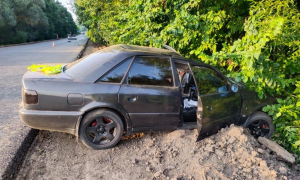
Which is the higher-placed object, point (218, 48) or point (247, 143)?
point (218, 48)

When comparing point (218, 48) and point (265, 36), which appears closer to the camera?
point (265, 36)

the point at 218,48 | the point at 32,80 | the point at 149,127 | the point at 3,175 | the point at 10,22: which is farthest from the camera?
the point at 10,22

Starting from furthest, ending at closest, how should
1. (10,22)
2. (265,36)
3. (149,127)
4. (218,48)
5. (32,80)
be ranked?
1. (10,22)
2. (218,48)
3. (149,127)
4. (265,36)
5. (32,80)

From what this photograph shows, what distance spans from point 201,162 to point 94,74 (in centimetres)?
208

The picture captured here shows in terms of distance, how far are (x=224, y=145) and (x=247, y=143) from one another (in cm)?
37

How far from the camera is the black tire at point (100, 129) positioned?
3199mm

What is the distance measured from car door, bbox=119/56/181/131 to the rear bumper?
2.47 ft

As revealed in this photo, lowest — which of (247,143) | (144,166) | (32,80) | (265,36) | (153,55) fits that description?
(144,166)

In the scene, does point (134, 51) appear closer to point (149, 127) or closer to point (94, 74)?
point (94, 74)

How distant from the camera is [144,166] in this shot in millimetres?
3096

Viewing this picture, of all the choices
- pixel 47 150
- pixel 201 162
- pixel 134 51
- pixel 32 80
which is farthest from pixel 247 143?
pixel 32 80

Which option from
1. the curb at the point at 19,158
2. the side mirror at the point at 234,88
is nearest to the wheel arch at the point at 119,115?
the curb at the point at 19,158

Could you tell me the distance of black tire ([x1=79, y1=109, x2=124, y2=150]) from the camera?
3.20 metres

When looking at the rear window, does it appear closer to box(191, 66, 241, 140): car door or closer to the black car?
the black car
